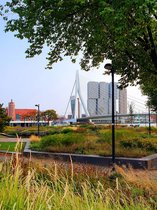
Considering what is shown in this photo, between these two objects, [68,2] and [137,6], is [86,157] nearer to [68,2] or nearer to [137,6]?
[68,2]

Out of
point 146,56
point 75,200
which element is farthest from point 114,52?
point 75,200

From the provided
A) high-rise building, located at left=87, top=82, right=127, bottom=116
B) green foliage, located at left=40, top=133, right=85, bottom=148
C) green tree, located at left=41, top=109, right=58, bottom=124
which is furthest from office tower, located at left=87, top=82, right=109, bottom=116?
green foliage, located at left=40, top=133, right=85, bottom=148

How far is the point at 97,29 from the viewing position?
14.9 meters

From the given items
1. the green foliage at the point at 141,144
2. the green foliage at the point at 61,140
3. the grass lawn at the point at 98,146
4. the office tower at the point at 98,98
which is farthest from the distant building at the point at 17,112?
the green foliage at the point at 141,144

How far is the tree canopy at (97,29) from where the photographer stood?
12617mm

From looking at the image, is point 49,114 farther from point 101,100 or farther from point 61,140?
point 61,140

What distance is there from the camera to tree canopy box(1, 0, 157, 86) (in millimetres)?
12617

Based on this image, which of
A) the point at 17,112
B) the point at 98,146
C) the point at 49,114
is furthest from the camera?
the point at 17,112

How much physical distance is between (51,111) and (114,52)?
11667cm

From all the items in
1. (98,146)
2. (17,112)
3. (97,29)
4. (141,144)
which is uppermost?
(17,112)

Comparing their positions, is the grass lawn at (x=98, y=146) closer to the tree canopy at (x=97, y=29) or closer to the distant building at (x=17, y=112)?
the tree canopy at (x=97, y=29)

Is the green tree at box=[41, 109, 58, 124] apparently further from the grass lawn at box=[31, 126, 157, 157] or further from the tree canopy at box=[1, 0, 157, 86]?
the tree canopy at box=[1, 0, 157, 86]

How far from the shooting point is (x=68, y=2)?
14.2m

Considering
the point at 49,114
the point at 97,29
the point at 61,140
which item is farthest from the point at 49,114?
the point at 97,29
